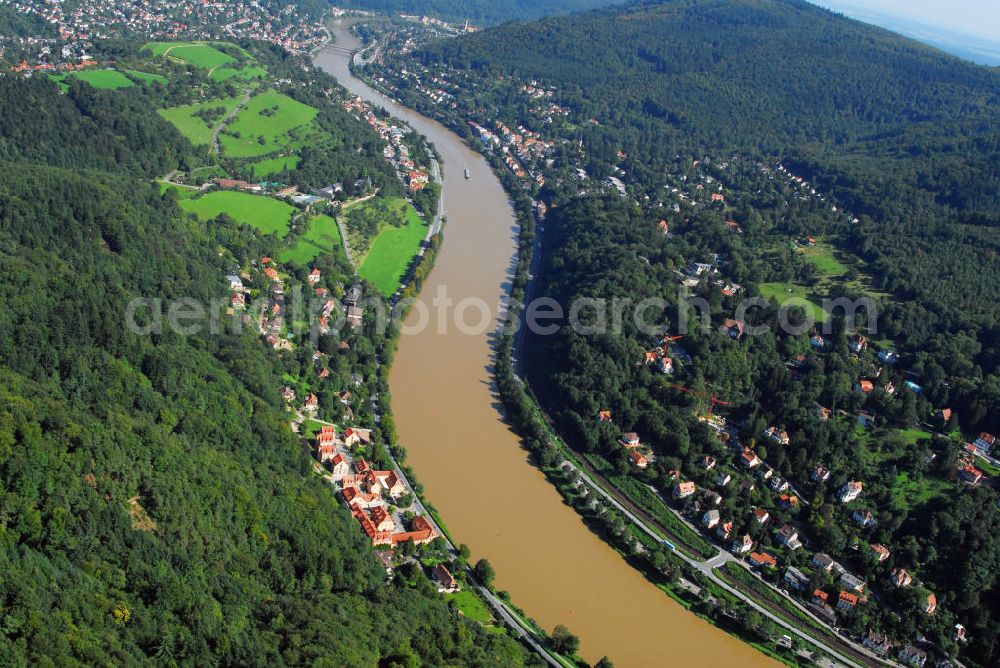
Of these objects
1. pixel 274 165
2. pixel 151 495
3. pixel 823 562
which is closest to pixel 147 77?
pixel 274 165

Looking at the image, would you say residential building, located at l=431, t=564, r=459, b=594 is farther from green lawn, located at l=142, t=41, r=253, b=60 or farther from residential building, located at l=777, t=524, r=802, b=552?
green lawn, located at l=142, t=41, r=253, b=60

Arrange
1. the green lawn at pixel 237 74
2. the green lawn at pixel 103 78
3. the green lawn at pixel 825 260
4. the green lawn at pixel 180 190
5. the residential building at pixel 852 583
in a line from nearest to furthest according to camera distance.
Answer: the residential building at pixel 852 583
the green lawn at pixel 180 190
the green lawn at pixel 825 260
the green lawn at pixel 103 78
the green lawn at pixel 237 74

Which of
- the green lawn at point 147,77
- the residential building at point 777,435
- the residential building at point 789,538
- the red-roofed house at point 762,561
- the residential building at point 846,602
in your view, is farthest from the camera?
the green lawn at point 147,77

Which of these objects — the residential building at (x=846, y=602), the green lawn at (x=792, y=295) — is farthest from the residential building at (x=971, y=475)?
the green lawn at (x=792, y=295)

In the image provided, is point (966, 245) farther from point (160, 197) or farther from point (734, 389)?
point (160, 197)

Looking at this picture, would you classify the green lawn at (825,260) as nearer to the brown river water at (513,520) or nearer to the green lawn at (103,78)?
the brown river water at (513,520)

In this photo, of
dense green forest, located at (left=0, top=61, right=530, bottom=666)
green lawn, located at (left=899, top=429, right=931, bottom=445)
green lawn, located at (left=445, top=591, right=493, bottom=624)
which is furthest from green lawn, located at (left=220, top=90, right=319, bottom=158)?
green lawn, located at (left=899, top=429, right=931, bottom=445)

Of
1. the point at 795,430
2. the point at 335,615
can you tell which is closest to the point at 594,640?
the point at 335,615
